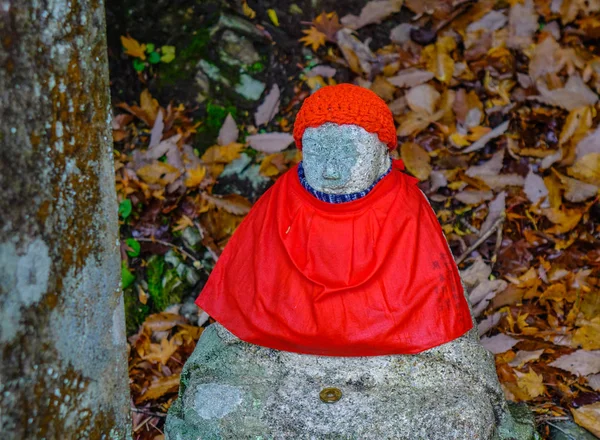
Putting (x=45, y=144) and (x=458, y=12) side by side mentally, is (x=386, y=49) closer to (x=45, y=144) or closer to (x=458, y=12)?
(x=458, y=12)

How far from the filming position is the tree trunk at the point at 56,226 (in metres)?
1.74

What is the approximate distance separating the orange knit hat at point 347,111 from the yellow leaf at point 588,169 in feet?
6.27

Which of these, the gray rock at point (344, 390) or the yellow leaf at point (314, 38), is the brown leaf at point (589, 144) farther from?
the gray rock at point (344, 390)

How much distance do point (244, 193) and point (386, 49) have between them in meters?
1.17

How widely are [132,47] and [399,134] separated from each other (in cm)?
148

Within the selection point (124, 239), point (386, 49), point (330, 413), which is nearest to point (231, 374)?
point (330, 413)

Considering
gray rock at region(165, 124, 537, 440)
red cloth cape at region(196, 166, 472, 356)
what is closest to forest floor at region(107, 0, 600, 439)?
gray rock at region(165, 124, 537, 440)

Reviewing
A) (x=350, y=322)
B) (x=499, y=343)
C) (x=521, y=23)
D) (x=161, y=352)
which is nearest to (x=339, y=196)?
(x=350, y=322)

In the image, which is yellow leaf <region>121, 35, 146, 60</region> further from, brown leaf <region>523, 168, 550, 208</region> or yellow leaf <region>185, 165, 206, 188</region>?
brown leaf <region>523, 168, 550, 208</region>

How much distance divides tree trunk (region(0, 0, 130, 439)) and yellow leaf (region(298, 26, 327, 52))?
246 cm

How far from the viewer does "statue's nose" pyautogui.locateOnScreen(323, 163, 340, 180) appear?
2.30m

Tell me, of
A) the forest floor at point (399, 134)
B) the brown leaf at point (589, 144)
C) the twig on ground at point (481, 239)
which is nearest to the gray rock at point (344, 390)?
the forest floor at point (399, 134)

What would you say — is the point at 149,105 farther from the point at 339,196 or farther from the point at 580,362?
the point at 580,362

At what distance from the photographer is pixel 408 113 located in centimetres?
420
